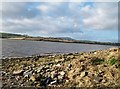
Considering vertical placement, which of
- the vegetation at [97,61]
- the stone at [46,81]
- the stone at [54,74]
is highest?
the vegetation at [97,61]

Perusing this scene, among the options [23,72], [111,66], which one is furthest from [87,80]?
[23,72]

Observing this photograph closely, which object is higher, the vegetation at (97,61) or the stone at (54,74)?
the vegetation at (97,61)

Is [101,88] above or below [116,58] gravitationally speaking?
below

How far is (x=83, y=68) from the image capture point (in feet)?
71.8

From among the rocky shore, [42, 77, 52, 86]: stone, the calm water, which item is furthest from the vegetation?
the calm water

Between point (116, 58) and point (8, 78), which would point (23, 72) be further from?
point (116, 58)

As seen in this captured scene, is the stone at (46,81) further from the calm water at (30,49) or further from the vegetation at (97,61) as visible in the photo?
the calm water at (30,49)

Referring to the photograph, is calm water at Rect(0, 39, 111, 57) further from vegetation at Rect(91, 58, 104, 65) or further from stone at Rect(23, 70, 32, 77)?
vegetation at Rect(91, 58, 104, 65)

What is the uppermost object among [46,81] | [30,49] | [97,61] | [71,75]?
[97,61]

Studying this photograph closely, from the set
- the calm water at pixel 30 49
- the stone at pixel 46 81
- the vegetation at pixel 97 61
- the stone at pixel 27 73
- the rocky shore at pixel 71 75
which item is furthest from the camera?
the calm water at pixel 30 49

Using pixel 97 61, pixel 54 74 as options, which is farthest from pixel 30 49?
pixel 54 74

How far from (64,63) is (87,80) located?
4974 millimetres

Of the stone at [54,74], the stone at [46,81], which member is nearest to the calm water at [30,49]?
the stone at [54,74]

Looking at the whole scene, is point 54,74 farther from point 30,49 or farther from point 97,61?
point 30,49
